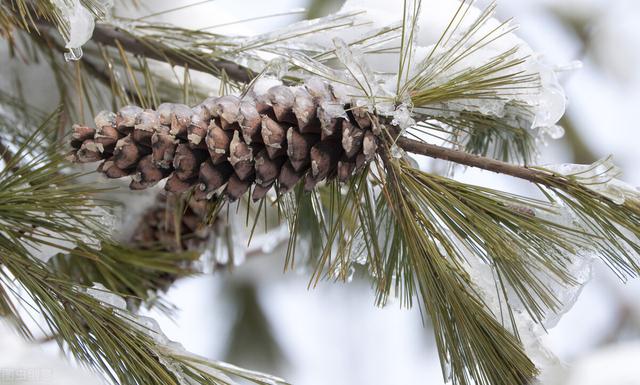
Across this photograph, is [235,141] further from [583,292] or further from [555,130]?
[583,292]

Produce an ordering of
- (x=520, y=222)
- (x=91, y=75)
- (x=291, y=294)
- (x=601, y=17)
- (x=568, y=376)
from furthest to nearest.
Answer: (x=291, y=294) < (x=601, y=17) < (x=91, y=75) < (x=568, y=376) < (x=520, y=222)

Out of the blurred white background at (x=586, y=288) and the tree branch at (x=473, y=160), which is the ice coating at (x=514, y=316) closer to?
the tree branch at (x=473, y=160)

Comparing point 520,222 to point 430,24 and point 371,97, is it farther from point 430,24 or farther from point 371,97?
point 430,24

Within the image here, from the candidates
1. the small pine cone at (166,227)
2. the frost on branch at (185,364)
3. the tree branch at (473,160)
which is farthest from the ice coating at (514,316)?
the small pine cone at (166,227)

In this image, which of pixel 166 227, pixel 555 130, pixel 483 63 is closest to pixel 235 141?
pixel 483 63

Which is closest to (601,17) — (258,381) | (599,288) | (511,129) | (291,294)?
(599,288)

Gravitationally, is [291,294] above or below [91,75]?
above

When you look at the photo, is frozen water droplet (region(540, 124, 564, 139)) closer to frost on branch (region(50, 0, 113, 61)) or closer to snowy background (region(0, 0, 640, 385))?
frost on branch (region(50, 0, 113, 61))
